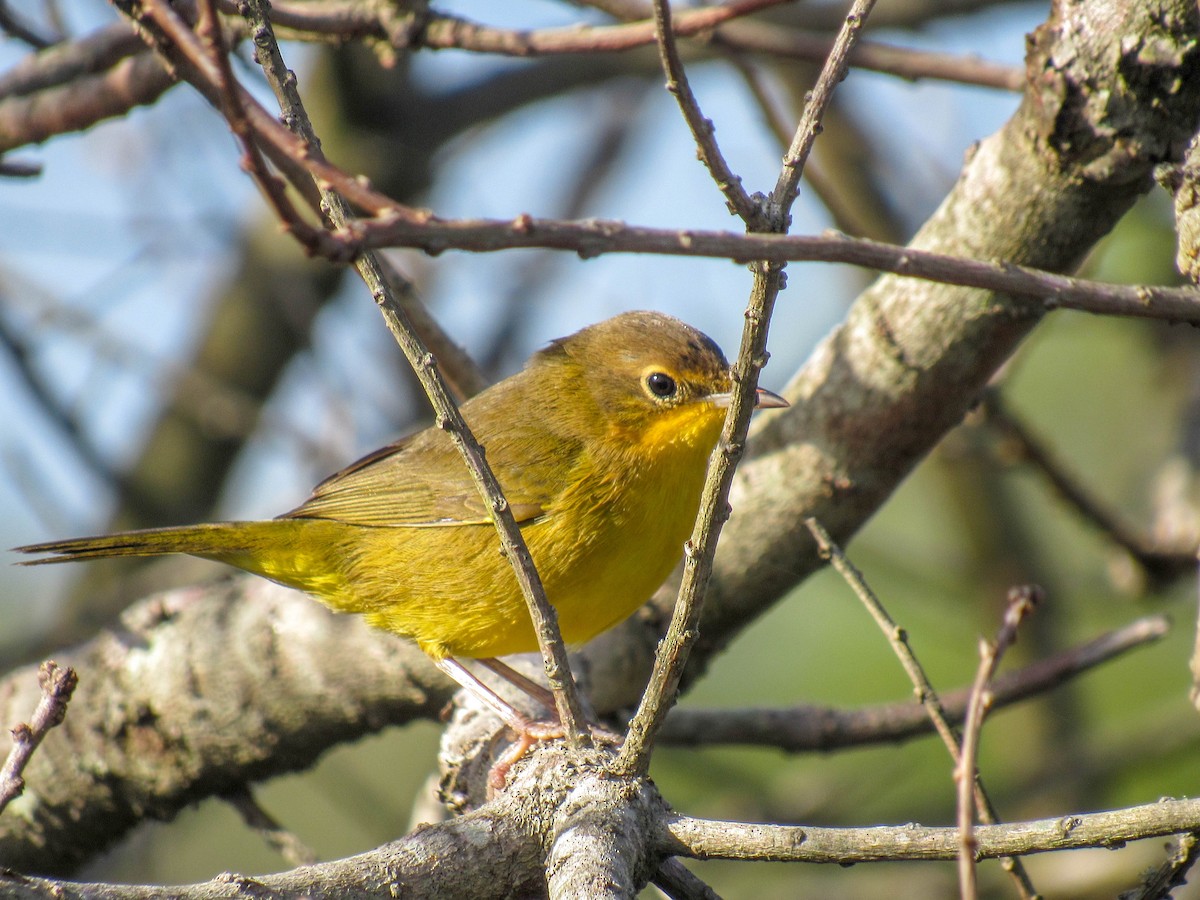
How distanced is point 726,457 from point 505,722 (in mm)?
1786

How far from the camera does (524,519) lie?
13.0ft

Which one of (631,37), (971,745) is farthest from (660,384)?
(971,745)

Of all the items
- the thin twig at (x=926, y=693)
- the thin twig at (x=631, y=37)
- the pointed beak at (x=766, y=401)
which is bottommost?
the thin twig at (x=926, y=693)

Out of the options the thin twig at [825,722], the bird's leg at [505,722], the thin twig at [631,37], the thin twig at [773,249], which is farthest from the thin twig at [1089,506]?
the thin twig at [773,249]

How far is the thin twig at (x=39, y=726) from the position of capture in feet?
6.70

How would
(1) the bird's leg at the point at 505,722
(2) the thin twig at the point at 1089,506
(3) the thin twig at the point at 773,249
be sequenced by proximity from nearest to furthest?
(3) the thin twig at the point at 773,249, (1) the bird's leg at the point at 505,722, (2) the thin twig at the point at 1089,506

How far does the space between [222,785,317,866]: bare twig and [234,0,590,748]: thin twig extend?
1588 mm

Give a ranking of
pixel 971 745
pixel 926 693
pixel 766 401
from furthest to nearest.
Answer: pixel 766 401
pixel 926 693
pixel 971 745

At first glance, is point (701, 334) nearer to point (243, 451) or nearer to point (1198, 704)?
point (1198, 704)

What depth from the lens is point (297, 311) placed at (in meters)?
6.43

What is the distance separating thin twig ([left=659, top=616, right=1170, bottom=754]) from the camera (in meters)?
4.18

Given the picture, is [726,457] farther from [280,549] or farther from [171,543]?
[171,543]

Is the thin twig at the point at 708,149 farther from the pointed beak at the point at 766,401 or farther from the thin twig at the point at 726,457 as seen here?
the pointed beak at the point at 766,401

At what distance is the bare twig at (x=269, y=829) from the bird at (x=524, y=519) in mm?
829
